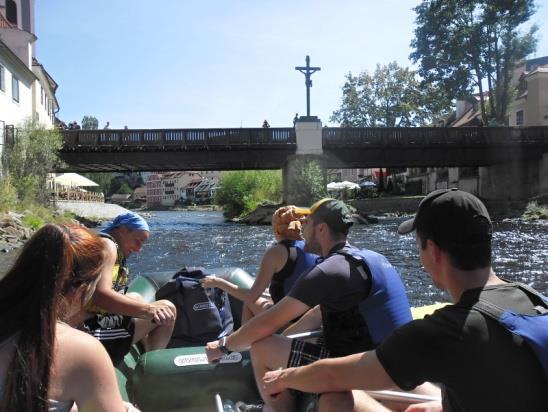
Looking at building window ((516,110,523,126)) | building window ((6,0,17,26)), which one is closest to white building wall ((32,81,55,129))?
building window ((6,0,17,26))

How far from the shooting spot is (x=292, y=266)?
3797mm

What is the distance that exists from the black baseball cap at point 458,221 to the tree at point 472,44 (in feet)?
123

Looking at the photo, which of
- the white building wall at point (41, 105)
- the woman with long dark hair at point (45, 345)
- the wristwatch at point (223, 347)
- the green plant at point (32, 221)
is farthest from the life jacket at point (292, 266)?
the white building wall at point (41, 105)

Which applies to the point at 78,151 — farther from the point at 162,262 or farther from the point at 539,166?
the point at 539,166

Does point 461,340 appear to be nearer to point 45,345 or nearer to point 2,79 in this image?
point 45,345

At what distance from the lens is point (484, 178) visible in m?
37.0

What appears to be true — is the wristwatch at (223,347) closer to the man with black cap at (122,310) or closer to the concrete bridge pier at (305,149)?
the man with black cap at (122,310)

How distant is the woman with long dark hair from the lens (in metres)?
1.40

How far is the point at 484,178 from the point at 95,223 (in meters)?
26.0

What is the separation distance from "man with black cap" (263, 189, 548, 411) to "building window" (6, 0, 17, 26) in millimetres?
42442

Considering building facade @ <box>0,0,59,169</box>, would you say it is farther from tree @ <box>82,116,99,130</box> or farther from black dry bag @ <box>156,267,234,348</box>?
tree @ <box>82,116,99,130</box>

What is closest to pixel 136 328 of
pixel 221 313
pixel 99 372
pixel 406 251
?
pixel 221 313

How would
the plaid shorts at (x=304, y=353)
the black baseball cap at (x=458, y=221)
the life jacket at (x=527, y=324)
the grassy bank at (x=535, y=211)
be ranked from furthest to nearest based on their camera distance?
the grassy bank at (x=535, y=211), the plaid shorts at (x=304, y=353), the black baseball cap at (x=458, y=221), the life jacket at (x=527, y=324)

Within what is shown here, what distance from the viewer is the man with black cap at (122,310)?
306cm
